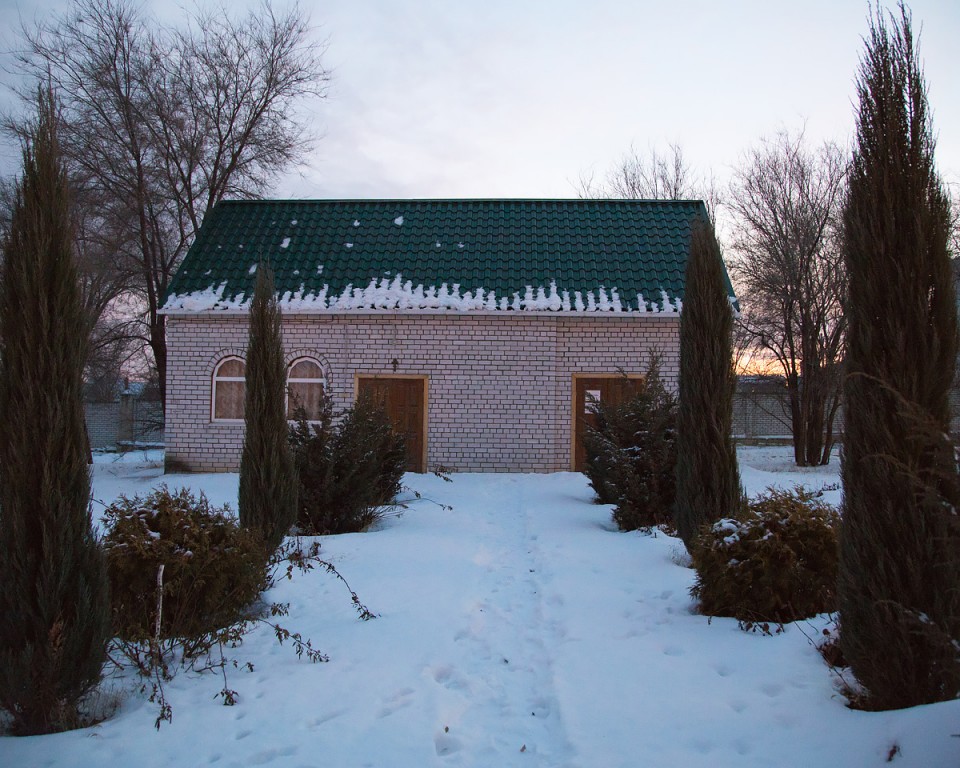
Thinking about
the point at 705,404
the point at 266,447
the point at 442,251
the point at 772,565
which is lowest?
the point at 772,565

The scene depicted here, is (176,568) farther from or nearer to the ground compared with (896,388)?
nearer to the ground

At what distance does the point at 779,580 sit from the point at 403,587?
3086mm

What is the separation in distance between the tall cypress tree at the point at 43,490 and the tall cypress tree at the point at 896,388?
158 inches

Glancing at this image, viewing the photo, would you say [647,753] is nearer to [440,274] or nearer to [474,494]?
[474,494]

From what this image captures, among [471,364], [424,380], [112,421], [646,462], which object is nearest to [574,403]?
[471,364]

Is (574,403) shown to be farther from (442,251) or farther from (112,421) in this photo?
(112,421)

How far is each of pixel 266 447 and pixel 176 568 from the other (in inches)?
111

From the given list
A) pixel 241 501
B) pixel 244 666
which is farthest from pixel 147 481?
pixel 244 666

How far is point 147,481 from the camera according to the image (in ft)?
48.5

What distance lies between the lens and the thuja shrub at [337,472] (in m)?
8.76

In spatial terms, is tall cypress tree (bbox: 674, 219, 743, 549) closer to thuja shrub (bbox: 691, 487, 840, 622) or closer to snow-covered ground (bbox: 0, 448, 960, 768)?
snow-covered ground (bbox: 0, 448, 960, 768)

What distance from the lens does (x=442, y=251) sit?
16.2 meters

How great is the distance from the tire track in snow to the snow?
8083 mm

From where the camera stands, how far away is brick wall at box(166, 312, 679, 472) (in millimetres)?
15000
